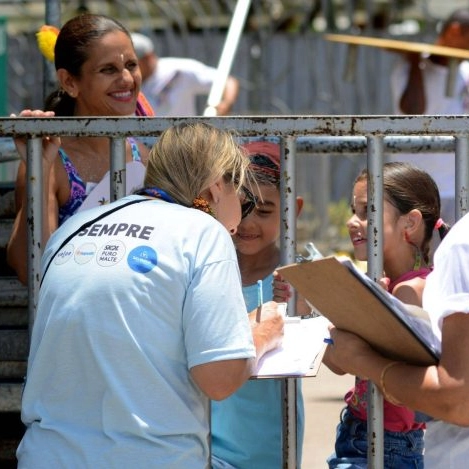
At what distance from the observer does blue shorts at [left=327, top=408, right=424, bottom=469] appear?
3.54m

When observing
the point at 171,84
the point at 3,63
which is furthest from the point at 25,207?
the point at 3,63

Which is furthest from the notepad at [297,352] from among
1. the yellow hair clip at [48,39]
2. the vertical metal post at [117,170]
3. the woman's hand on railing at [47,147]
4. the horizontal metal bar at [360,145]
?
Answer: the yellow hair clip at [48,39]

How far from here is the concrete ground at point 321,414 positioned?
17.9ft

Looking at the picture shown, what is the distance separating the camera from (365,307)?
9.28ft

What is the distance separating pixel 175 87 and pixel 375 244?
481 centimetres

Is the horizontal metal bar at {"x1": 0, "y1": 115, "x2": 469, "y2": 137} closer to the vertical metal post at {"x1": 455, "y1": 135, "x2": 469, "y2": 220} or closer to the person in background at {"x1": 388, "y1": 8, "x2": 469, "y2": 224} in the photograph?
the vertical metal post at {"x1": 455, "y1": 135, "x2": 469, "y2": 220}

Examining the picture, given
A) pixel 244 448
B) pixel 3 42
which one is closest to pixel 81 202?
pixel 244 448

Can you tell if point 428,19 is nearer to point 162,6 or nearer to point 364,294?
point 162,6

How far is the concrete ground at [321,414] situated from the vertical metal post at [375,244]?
2.03 m

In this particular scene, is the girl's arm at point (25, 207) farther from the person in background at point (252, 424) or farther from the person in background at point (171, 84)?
the person in background at point (171, 84)

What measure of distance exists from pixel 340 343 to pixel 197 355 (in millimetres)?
351

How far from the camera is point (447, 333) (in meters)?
2.74

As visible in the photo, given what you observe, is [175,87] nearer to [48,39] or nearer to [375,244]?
[48,39]

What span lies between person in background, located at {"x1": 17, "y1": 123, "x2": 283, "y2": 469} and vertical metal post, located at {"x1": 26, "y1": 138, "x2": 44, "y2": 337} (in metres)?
0.43
